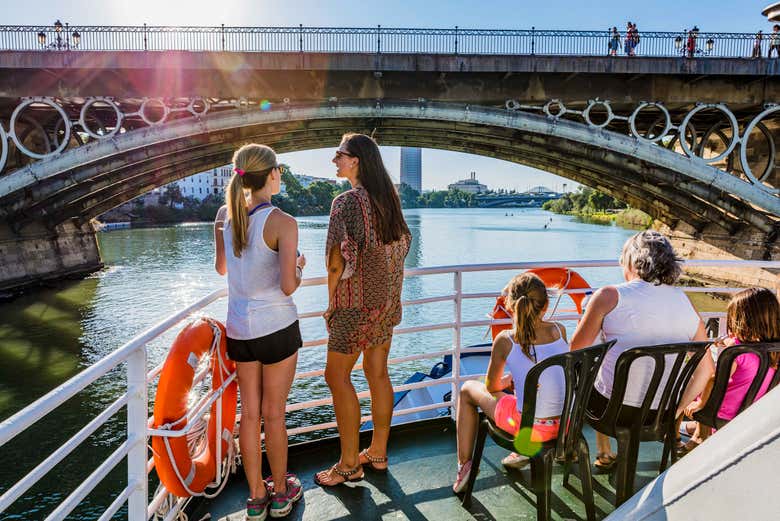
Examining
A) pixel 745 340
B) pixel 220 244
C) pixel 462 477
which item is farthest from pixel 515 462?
pixel 220 244

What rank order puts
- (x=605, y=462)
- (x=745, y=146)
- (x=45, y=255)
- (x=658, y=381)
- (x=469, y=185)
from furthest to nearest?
1. (x=469, y=185)
2. (x=45, y=255)
3. (x=745, y=146)
4. (x=605, y=462)
5. (x=658, y=381)

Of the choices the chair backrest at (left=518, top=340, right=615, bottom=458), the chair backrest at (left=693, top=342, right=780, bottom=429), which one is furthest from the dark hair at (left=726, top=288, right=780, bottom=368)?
the chair backrest at (left=518, top=340, right=615, bottom=458)

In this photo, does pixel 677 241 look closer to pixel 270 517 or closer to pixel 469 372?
pixel 469 372

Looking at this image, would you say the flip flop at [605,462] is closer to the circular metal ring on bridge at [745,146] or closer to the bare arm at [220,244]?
the bare arm at [220,244]

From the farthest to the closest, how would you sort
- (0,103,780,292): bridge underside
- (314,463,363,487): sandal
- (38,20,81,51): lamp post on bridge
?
(0,103,780,292): bridge underside < (38,20,81,51): lamp post on bridge < (314,463,363,487): sandal

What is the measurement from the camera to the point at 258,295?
6.69 feet

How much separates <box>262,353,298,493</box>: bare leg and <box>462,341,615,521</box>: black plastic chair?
→ 805 millimetres

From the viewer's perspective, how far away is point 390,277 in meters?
2.33

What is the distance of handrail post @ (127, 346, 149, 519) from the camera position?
5.58ft

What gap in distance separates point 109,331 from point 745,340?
496 inches

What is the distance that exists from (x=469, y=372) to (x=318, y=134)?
1328 cm

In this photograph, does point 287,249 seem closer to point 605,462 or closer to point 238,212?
point 238,212

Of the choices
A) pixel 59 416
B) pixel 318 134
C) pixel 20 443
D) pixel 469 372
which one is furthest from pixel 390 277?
pixel 318 134

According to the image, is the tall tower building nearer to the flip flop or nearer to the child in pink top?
the flip flop
